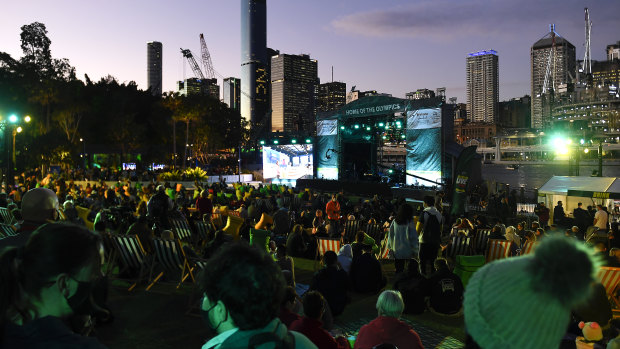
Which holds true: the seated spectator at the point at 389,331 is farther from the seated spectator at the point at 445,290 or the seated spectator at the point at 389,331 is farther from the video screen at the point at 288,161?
the video screen at the point at 288,161

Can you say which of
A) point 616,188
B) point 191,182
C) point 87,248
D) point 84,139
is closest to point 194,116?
point 84,139

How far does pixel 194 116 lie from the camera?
5238 cm

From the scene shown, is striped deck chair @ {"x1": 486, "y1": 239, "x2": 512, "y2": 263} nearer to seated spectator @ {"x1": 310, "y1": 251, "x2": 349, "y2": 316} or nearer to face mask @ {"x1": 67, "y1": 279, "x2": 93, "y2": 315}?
seated spectator @ {"x1": 310, "y1": 251, "x2": 349, "y2": 316}

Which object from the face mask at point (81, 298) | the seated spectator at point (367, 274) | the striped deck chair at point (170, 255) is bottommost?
the seated spectator at point (367, 274)

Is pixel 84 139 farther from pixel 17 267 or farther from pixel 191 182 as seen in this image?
pixel 17 267

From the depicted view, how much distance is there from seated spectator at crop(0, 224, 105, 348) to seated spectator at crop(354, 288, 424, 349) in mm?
2768

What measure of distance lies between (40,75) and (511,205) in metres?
45.4

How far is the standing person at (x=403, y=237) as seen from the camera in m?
7.87

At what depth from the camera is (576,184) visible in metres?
16.5

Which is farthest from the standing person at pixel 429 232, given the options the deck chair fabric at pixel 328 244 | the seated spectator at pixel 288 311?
the seated spectator at pixel 288 311

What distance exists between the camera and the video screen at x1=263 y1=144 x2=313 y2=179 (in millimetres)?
38719

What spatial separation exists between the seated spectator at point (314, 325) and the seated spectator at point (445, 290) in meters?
3.07

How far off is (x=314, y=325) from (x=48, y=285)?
7.94ft

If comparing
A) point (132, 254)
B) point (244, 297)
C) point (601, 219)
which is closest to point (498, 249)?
point (601, 219)
